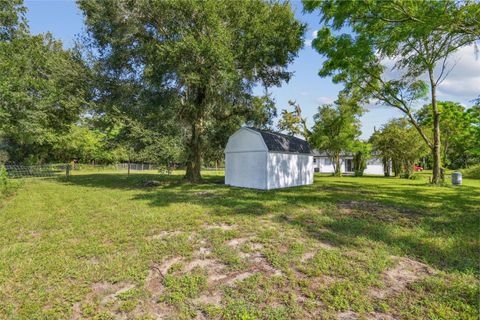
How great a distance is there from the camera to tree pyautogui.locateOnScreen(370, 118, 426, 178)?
68.6 feet

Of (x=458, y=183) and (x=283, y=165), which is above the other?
(x=283, y=165)

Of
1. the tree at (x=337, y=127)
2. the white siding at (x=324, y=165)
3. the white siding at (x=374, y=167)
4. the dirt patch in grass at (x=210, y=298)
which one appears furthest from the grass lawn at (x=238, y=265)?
the white siding at (x=324, y=165)

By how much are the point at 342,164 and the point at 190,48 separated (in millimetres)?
27647

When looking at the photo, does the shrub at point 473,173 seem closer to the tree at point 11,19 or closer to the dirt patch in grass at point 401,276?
the dirt patch in grass at point 401,276

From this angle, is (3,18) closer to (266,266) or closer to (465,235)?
(266,266)

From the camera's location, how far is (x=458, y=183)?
14.6 meters

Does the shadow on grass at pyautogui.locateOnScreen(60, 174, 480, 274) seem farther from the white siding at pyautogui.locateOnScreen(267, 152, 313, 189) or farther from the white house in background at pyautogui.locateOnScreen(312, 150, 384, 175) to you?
the white house in background at pyautogui.locateOnScreen(312, 150, 384, 175)

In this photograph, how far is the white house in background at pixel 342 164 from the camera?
29.8 metres

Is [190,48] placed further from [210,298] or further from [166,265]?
[210,298]

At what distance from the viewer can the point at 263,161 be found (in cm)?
1168

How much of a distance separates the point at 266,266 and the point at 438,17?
6636 mm

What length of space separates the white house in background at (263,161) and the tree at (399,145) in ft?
40.7

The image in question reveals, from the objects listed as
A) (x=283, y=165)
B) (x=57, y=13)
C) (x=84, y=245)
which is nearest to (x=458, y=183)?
(x=283, y=165)

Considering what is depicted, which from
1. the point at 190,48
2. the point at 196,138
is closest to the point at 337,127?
the point at 196,138
